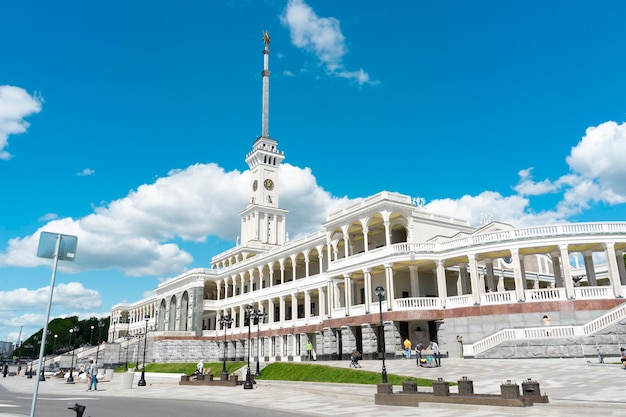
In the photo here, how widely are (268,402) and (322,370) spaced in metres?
10.4

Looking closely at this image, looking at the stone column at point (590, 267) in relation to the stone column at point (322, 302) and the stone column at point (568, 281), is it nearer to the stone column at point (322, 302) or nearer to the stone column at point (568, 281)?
the stone column at point (568, 281)

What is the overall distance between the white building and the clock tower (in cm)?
1329

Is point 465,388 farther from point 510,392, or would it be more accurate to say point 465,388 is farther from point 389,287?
point 389,287

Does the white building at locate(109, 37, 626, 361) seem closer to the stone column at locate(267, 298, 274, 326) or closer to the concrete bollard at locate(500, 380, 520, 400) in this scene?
the stone column at locate(267, 298, 274, 326)

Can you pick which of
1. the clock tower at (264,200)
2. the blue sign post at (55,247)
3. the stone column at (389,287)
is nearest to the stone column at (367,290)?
the stone column at (389,287)

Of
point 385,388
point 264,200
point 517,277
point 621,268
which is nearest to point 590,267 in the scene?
point 621,268

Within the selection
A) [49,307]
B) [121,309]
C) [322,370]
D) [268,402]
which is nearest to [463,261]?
[322,370]

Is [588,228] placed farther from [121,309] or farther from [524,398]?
[121,309]

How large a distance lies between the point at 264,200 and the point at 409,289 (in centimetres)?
4791

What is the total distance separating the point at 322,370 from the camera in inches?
1243

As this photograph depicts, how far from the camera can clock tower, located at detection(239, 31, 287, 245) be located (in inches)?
3435

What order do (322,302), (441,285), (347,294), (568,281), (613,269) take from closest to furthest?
(568,281), (613,269), (441,285), (347,294), (322,302)

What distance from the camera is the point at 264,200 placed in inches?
3536

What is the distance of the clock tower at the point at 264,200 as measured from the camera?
87.2m
